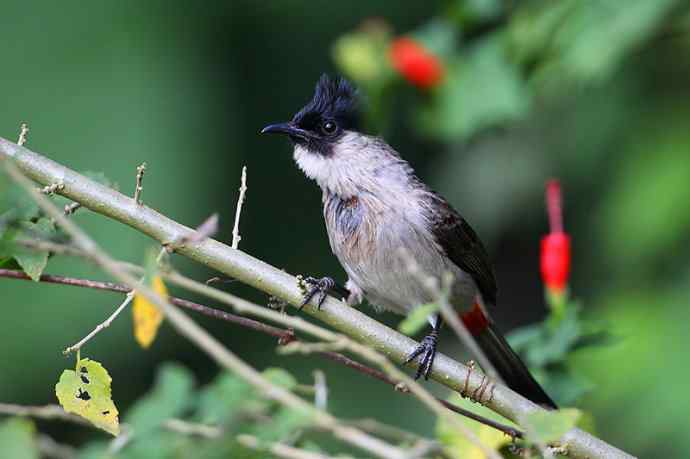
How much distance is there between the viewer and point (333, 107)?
395cm

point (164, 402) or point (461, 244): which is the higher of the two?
point (461, 244)

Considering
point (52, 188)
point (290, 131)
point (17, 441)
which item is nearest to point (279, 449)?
point (17, 441)

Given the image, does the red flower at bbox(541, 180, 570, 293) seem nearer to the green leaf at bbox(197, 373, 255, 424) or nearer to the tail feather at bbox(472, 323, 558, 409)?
the tail feather at bbox(472, 323, 558, 409)

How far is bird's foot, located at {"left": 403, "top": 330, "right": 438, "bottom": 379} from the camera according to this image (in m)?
2.61

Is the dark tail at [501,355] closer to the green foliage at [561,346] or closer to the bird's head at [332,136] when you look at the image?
the green foliage at [561,346]

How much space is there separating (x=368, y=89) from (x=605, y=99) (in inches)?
43.1

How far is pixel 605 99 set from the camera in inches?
175

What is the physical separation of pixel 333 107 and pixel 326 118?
0.05 m

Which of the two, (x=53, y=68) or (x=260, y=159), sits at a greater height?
(x=260, y=159)

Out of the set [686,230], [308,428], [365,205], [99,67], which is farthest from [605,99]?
[308,428]

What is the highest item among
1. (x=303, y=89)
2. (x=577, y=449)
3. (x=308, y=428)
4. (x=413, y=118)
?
(x=303, y=89)

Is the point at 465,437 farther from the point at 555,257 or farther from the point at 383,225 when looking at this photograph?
the point at 383,225

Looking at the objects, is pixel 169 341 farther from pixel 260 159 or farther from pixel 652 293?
pixel 652 293

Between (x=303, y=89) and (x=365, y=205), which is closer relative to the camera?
(x=365, y=205)
